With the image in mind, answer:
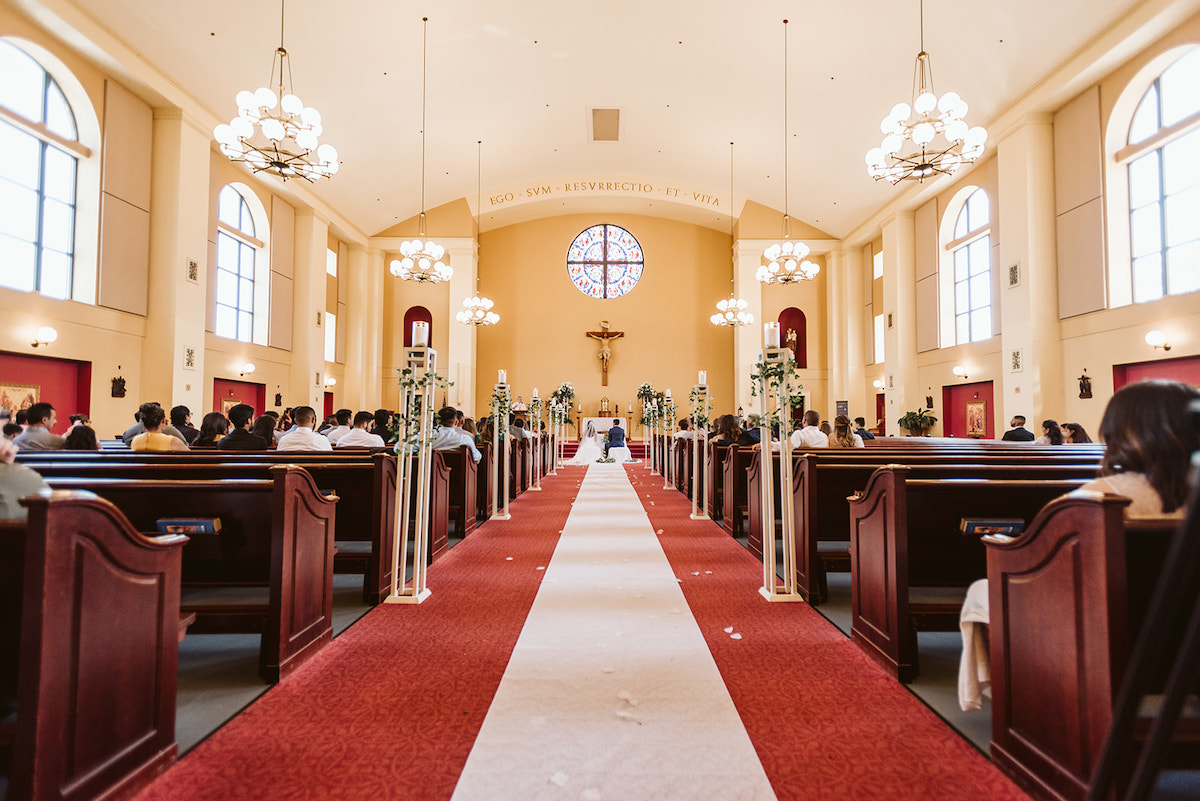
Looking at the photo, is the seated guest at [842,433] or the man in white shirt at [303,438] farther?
the seated guest at [842,433]

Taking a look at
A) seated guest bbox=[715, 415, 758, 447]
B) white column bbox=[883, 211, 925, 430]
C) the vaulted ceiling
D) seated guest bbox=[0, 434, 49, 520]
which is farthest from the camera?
white column bbox=[883, 211, 925, 430]

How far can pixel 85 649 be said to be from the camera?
156 centimetres

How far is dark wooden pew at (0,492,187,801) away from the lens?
143cm

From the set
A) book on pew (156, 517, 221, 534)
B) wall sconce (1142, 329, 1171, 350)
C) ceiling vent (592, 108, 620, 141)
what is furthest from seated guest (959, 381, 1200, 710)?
ceiling vent (592, 108, 620, 141)

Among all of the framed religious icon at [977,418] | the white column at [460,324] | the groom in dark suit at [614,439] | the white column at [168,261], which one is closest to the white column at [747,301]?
the groom in dark suit at [614,439]

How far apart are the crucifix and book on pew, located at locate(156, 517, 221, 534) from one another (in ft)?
50.0

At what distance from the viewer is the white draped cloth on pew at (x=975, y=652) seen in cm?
196

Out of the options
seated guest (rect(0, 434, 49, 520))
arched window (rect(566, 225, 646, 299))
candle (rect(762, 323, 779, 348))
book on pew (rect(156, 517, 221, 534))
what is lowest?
book on pew (rect(156, 517, 221, 534))

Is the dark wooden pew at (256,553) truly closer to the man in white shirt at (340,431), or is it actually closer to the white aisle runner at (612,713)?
the white aisle runner at (612,713)

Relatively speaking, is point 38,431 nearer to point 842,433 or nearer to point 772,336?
point 772,336

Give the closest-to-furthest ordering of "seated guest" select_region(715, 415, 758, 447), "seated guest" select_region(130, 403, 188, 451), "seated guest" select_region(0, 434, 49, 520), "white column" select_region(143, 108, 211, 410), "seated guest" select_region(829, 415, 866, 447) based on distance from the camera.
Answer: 1. "seated guest" select_region(0, 434, 49, 520)
2. "seated guest" select_region(130, 403, 188, 451)
3. "seated guest" select_region(829, 415, 866, 447)
4. "seated guest" select_region(715, 415, 758, 447)
5. "white column" select_region(143, 108, 211, 410)

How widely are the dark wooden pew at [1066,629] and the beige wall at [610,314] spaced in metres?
16.1

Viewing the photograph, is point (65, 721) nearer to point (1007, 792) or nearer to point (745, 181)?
point (1007, 792)

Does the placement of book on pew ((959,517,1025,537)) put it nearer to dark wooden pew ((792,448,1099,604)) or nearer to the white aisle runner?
dark wooden pew ((792,448,1099,604))
